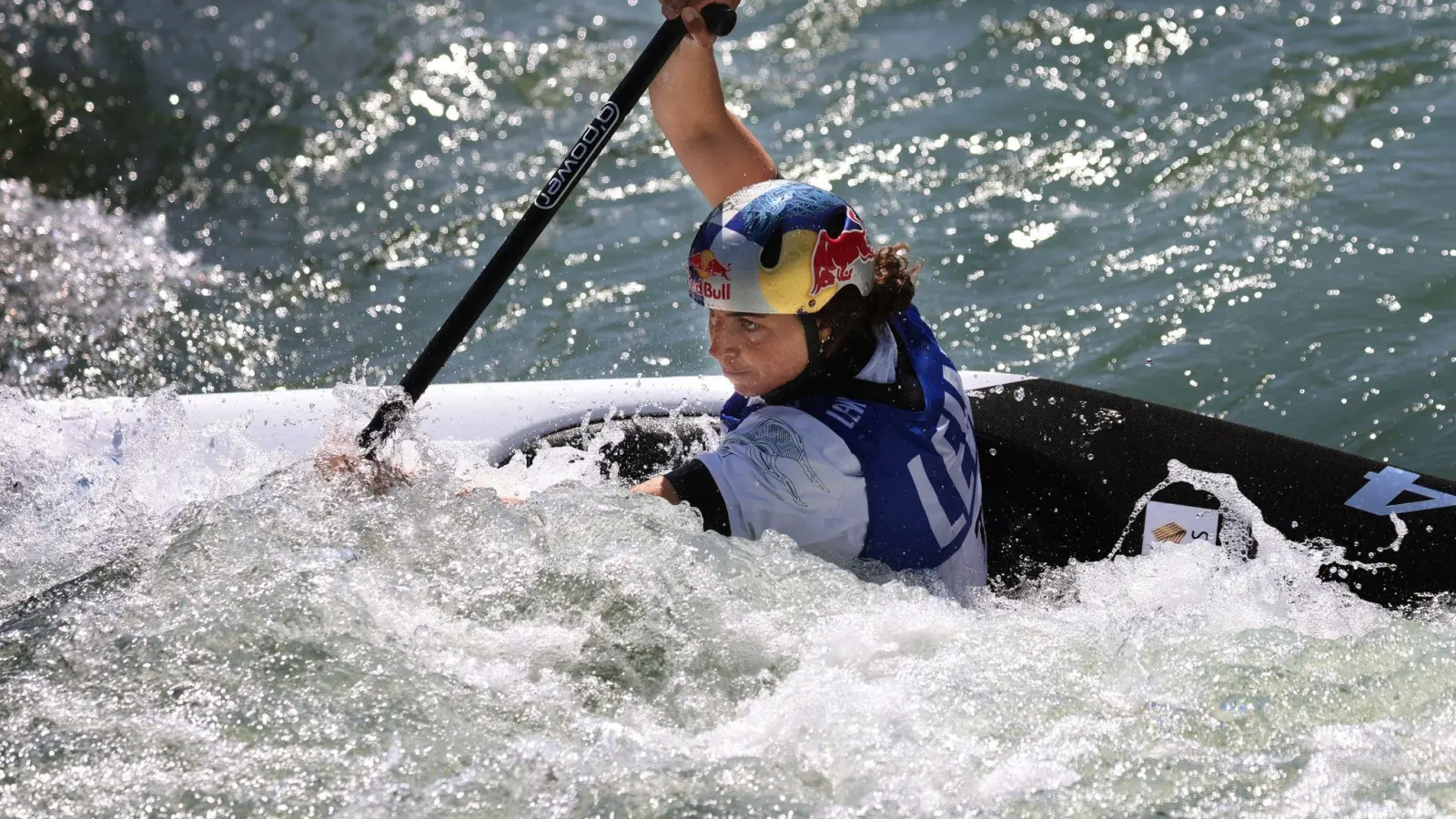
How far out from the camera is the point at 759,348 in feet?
8.98

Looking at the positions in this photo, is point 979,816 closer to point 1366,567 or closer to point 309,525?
point 309,525

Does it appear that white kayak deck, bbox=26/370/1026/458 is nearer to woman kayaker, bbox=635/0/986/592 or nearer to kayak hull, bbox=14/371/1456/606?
kayak hull, bbox=14/371/1456/606

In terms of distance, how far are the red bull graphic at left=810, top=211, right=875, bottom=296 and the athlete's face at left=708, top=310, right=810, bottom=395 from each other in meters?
0.09

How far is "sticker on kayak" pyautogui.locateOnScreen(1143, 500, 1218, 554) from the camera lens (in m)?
3.47

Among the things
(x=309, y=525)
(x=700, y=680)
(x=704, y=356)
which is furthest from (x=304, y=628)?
(x=704, y=356)

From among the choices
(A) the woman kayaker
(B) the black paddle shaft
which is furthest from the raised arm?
(A) the woman kayaker

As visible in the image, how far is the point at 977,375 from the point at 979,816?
200cm

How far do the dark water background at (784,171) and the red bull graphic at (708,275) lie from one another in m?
2.67

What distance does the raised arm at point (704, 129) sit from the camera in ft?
10.8

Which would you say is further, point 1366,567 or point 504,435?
point 504,435

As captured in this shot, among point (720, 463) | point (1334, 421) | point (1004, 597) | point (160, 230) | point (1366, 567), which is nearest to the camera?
point (720, 463)

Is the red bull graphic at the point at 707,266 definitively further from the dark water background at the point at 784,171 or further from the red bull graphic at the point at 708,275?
the dark water background at the point at 784,171

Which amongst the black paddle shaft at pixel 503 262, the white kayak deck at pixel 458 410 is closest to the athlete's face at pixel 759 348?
the black paddle shaft at pixel 503 262

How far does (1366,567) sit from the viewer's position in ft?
11.1
